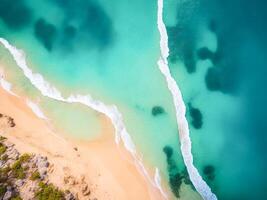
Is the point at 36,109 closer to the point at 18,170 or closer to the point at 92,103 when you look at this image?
the point at 92,103

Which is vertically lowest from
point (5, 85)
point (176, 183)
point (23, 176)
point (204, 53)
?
point (23, 176)

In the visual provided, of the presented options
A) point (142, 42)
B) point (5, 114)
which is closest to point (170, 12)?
point (142, 42)

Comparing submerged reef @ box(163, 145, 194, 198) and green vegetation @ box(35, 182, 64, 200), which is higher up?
submerged reef @ box(163, 145, 194, 198)

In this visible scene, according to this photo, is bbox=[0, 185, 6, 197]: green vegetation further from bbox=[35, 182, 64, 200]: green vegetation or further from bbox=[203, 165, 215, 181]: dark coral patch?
bbox=[203, 165, 215, 181]: dark coral patch

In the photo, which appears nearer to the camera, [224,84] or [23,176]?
[23,176]

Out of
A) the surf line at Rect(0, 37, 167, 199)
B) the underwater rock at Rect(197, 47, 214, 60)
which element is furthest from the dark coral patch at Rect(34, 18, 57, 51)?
the underwater rock at Rect(197, 47, 214, 60)

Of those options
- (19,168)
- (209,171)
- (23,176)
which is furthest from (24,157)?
(209,171)
